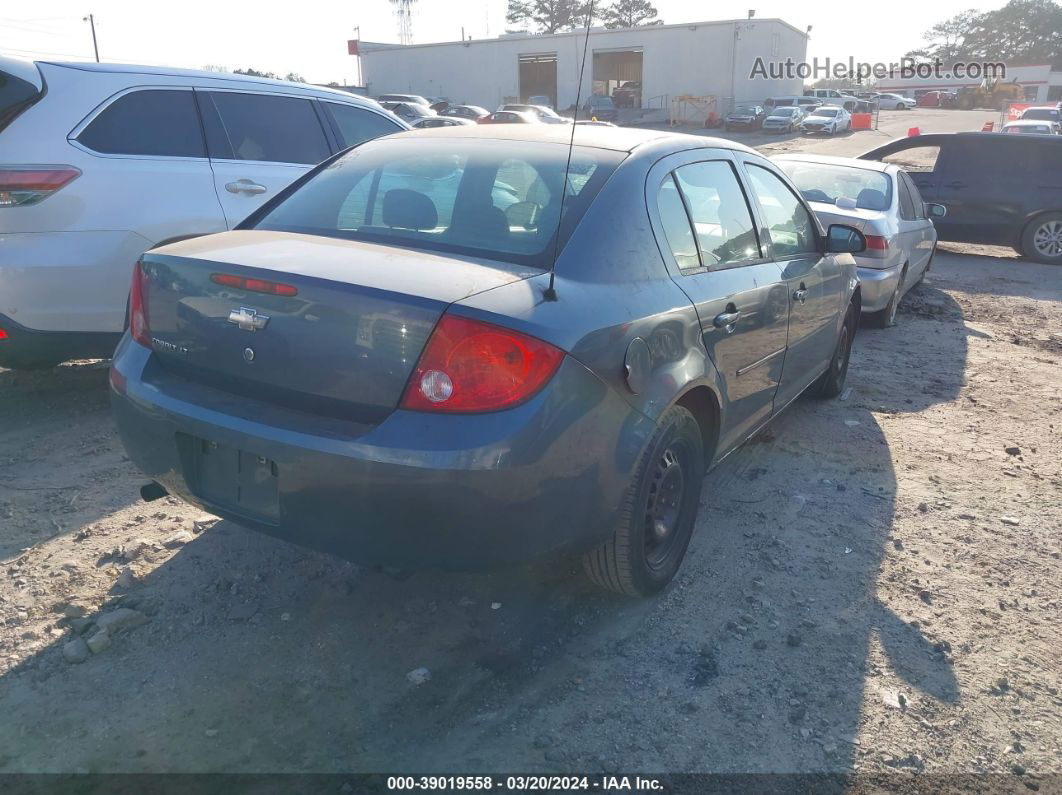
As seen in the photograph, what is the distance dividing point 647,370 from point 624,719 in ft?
3.65

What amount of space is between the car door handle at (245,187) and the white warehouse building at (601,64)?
48.4 meters

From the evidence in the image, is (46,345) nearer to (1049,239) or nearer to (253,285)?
(253,285)

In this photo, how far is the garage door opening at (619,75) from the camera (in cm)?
5744

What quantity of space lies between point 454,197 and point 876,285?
17.9 ft

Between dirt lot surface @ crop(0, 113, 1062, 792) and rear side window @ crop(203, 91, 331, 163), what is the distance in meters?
1.97

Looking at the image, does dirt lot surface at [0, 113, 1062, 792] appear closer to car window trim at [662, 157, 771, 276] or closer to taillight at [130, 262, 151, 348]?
taillight at [130, 262, 151, 348]

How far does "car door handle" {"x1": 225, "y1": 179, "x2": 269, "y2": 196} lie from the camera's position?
5.32m

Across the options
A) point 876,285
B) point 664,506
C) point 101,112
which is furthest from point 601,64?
point 664,506

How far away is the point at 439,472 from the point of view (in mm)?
2447

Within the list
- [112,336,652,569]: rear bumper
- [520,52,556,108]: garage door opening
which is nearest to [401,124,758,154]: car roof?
[112,336,652,569]: rear bumper

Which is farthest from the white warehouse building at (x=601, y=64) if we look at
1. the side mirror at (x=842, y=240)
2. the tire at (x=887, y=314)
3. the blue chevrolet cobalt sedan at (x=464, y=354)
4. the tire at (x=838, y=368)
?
the blue chevrolet cobalt sedan at (x=464, y=354)

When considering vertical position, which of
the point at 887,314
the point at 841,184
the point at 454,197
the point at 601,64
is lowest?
the point at 887,314

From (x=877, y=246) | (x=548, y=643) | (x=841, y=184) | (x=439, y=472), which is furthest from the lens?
(x=841, y=184)

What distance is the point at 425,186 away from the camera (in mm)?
3463
